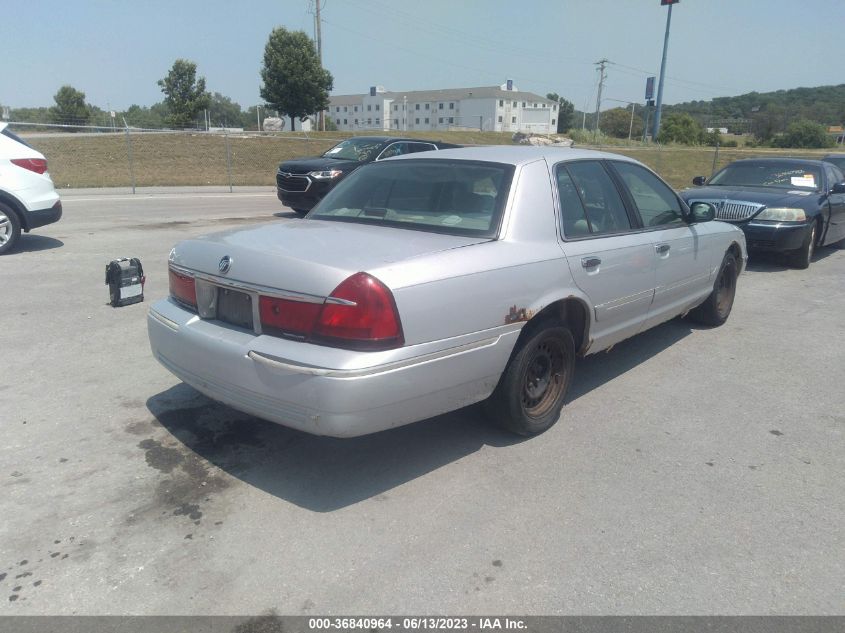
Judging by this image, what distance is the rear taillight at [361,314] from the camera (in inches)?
117

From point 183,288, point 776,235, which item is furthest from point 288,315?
point 776,235

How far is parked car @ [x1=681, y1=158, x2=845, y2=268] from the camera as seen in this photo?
9.27 m

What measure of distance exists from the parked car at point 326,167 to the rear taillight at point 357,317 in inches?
372

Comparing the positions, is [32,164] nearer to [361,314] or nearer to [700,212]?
[361,314]

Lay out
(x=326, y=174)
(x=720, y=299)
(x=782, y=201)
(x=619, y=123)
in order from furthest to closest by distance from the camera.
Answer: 1. (x=619, y=123)
2. (x=326, y=174)
3. (x=782, y=201)
4. (x=720, y=299)

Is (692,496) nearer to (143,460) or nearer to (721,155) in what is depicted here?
(143,460)

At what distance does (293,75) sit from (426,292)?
5154 cm

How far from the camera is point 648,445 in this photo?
3.96 metres

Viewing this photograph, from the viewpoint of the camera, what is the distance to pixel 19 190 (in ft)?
28.5

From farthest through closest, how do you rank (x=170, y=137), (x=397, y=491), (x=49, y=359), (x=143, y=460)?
(x=170, y=137)
(x=49, y=359)
(x=143, y=460)
(x=397, y=491)

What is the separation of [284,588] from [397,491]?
87cm

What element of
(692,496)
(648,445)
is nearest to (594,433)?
(648,445)

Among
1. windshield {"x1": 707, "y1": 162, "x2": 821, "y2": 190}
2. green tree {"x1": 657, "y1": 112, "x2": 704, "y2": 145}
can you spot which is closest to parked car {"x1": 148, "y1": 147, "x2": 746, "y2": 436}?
windshield {"x1": 707, "y1": 162, "x2": 821, "y2": 190}

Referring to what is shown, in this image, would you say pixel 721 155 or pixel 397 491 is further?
pixel 721 155
